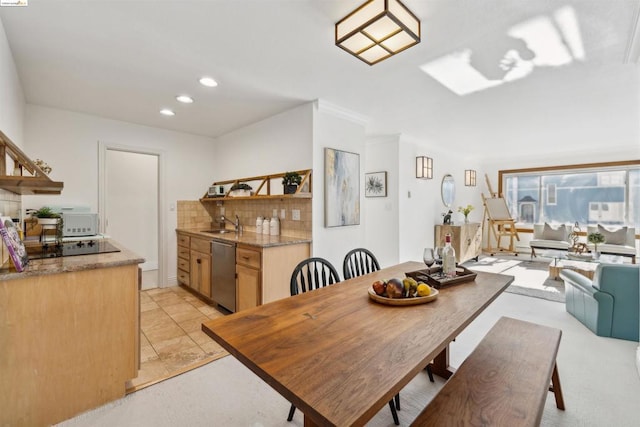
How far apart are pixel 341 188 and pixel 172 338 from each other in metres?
A: 2.34

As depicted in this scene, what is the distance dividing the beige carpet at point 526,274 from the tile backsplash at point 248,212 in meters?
3.17

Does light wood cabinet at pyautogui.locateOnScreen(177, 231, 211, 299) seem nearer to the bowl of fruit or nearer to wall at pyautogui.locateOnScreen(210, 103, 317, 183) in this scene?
wall at pyautogui.locateOnScreen(210, 103, 317, 183)

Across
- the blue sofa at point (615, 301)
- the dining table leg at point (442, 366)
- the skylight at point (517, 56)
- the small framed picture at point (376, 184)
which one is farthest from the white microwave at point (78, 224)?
the blue sofa at point (615, 301)

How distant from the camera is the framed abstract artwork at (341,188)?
3.32m

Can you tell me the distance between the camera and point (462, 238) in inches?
217

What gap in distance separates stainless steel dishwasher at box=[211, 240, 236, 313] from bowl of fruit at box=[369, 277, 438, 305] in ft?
6.57

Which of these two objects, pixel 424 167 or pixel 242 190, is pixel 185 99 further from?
pixel 424 167

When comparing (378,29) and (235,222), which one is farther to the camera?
(235,222)

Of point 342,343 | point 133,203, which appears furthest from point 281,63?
point 133,203

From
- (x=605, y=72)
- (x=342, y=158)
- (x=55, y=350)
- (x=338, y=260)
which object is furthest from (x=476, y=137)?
(x=55, y=350)

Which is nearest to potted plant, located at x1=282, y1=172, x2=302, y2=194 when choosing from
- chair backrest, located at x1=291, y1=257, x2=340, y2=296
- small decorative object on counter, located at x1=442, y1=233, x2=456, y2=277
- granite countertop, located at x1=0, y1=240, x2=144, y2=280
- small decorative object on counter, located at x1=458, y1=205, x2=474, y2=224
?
chair backrest, located at x1=291, y1=257, x2=340, y2=296

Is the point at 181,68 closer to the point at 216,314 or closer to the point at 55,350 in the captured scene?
the point at 55,350

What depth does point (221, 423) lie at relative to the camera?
1716mm

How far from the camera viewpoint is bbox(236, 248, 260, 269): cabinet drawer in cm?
288
